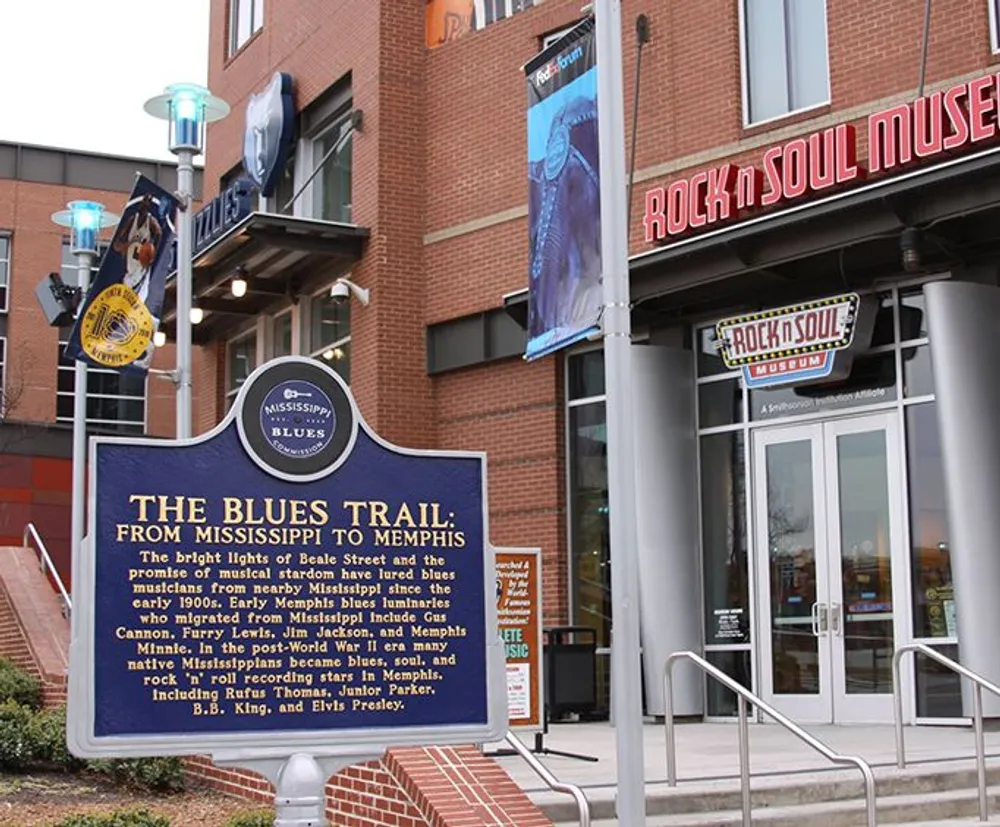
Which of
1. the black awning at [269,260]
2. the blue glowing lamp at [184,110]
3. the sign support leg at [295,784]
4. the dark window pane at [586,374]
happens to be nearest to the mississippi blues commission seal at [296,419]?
the sign support leg at [295,784]

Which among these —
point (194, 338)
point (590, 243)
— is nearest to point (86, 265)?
point (194, 338)

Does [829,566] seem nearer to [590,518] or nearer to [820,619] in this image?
[820,619]

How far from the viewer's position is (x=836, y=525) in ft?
51.0

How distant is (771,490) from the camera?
16.3 metres

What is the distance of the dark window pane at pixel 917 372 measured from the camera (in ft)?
48.5

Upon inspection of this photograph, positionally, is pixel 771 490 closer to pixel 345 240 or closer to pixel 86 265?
pixel 345 240

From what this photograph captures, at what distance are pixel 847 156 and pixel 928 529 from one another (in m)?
3.68

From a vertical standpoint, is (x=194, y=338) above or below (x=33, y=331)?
below

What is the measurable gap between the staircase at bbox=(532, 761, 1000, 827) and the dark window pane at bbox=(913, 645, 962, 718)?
344 cm

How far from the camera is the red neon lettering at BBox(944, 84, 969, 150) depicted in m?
13.4

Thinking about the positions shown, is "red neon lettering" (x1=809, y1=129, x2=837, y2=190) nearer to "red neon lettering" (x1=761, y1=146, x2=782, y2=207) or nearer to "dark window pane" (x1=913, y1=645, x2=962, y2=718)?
"red neon lettering" (x1=761, y1=146, x2=782, y2=207)

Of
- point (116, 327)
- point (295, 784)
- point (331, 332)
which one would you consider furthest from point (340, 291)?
point (295, 784)

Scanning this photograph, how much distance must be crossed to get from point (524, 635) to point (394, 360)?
30.7 ft

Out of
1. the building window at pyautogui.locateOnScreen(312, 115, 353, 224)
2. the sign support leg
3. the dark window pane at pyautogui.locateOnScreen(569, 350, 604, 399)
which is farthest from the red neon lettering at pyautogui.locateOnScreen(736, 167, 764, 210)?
the sign support leg
